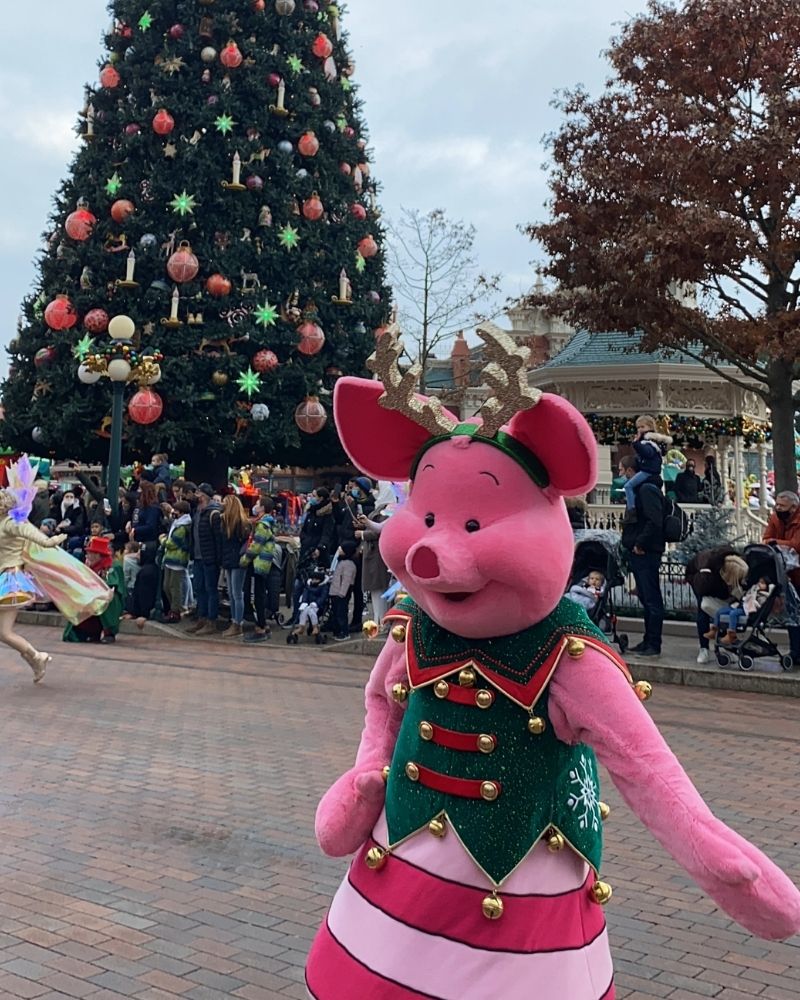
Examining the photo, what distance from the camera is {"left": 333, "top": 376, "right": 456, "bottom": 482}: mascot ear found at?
2680 mm

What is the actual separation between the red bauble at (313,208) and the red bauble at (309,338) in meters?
2.48

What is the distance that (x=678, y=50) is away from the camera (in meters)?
15.3

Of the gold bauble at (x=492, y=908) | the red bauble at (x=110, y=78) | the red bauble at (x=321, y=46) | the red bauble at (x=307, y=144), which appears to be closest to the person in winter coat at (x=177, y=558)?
the red bauble at (x=307, y=144)

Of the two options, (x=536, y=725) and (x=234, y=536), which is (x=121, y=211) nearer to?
(x=234, y=536)

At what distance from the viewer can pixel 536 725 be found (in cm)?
235

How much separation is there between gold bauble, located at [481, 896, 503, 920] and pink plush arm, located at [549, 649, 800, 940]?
392 mm

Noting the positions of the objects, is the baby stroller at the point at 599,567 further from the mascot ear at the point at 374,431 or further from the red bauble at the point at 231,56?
the red bauble at the point at 231,56

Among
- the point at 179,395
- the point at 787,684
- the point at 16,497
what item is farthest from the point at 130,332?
the point at 787,684

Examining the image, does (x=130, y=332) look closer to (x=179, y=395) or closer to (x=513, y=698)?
(x=179, y=395)

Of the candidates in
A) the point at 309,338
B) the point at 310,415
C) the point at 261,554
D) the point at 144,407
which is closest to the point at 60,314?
the point at 144,407

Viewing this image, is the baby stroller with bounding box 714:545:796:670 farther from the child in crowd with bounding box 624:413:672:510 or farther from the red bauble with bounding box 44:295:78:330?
the red bauble with bounding box 44:295:78:330

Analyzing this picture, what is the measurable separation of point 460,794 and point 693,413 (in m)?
19.1

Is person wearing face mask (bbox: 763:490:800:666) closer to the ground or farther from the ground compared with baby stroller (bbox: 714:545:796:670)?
farther from the ground

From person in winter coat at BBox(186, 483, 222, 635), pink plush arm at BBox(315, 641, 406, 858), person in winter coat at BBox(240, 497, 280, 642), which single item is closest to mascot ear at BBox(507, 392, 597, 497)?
pink plush arm at BBox(315, 641, 406, 858)
